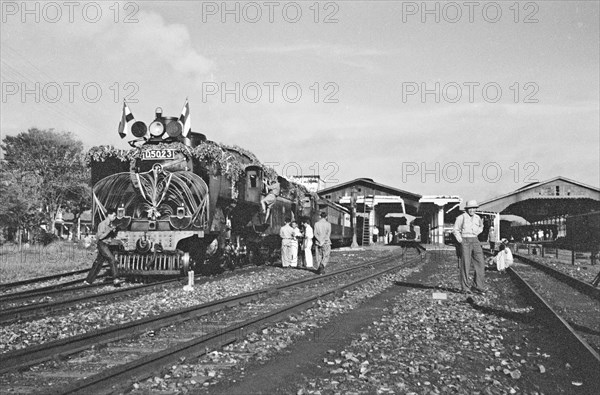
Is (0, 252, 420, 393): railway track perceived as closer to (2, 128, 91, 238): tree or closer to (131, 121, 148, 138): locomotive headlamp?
(131, 121, 148, 138): locomotive headlamp

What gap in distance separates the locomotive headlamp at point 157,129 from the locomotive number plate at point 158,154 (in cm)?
66

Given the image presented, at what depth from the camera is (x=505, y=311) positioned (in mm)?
9430

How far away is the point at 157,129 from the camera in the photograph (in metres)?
14.9

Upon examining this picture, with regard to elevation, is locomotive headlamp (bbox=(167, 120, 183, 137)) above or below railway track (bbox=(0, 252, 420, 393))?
above

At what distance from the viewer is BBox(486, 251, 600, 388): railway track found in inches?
233

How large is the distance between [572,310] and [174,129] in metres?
10.3

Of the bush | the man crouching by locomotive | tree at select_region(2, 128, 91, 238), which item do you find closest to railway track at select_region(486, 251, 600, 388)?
the man crouching by locomotive

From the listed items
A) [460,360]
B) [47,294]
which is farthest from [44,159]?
[460,360]

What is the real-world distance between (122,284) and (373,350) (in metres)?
8.93

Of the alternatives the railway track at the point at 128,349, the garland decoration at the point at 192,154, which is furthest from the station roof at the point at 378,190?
the railway track at the point at 128,349

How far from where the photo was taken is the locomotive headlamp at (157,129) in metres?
14.9

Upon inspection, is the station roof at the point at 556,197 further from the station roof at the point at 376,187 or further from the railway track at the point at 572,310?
the railway track at the point at 572,310

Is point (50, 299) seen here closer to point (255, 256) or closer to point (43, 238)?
point (255, 256)

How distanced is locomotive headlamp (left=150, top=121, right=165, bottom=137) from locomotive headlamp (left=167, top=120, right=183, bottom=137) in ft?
0.63
